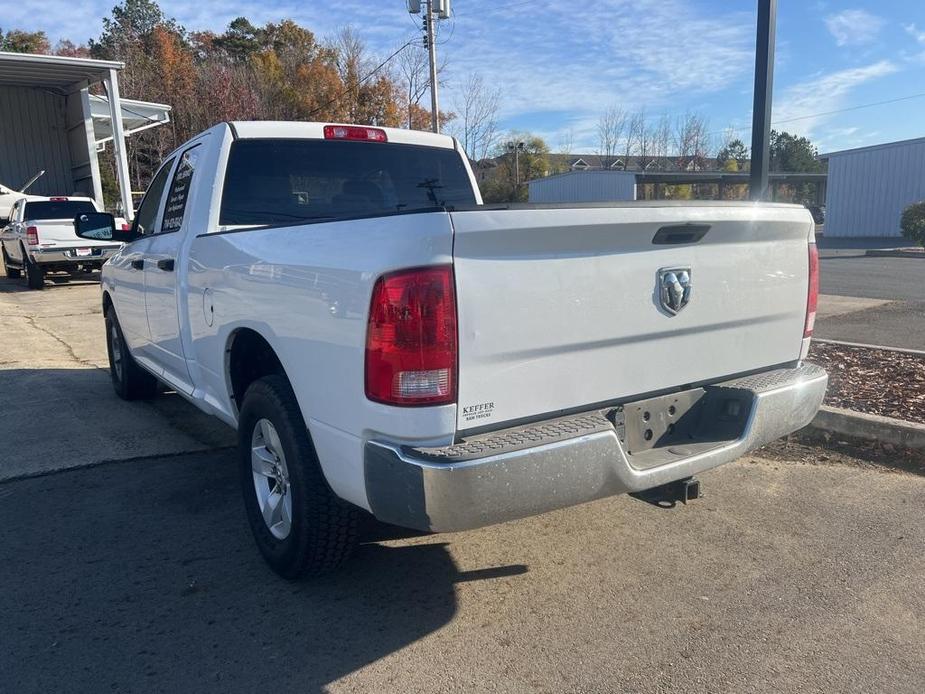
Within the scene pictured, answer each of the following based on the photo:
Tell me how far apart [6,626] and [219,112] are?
33.3 metres

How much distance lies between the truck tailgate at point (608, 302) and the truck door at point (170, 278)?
7.92 feet

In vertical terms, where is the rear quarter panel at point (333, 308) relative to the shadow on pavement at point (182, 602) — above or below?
above

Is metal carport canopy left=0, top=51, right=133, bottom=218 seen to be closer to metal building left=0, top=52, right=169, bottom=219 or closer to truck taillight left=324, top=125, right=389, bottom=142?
metal building left=0, top=52, right=169, bottom=219

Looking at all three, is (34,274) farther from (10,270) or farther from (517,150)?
(517,150)

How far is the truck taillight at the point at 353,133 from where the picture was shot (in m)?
4.44

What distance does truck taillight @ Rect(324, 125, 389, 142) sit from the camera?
4.44m

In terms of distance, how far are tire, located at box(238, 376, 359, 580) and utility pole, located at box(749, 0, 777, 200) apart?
5228mm

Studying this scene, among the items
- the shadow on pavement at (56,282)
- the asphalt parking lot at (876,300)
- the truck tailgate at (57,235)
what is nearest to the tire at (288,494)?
the asphalt parking lot at (876,300)

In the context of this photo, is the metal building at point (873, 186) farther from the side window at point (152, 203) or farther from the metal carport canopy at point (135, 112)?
the side window at point (152, 203)

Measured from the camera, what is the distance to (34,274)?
15797 mm

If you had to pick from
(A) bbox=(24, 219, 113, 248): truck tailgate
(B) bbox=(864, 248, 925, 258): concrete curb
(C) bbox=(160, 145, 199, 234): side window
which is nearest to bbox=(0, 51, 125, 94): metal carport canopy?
(A) bbox=(24, 219, 113, 248): truck tailgate

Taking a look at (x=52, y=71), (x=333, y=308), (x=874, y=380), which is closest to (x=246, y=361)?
(x=333, y=308)

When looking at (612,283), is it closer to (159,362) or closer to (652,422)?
(652,422)

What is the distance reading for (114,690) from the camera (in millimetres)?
2590
